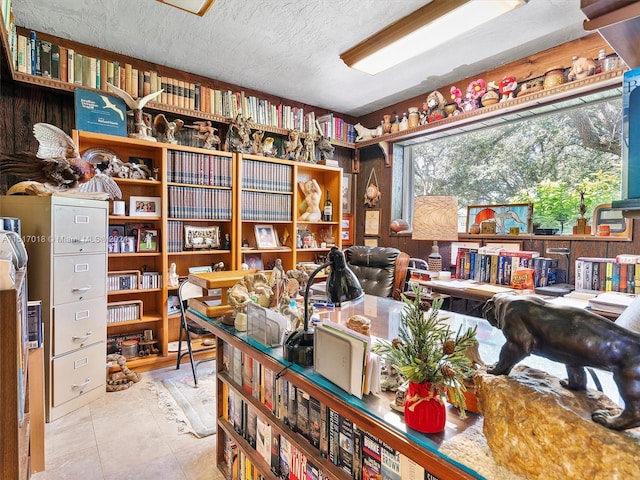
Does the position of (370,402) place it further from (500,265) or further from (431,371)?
(500,265)

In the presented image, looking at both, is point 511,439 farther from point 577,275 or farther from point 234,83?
point 234,83

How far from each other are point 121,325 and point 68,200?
1.24 metres

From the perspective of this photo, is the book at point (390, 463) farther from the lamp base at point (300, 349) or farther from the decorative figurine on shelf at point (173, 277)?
the decorative figurine on shelf at point (173, 277)

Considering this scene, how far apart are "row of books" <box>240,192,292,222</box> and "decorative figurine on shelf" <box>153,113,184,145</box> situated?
0.81 m

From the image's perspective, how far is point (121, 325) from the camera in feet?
9.98

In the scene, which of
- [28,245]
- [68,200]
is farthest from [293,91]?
[28,245]

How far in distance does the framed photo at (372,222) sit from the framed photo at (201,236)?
1.80m

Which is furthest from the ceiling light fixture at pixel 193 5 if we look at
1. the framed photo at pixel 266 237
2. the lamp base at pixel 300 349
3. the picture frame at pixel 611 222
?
the picture frame at pixel 611 222

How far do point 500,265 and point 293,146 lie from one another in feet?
7.62

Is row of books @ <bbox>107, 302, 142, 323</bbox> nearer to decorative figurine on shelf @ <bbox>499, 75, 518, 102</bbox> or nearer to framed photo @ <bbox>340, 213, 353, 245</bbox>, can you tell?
framed photo @ <bbox>340, 213, 353, 245</bbox>

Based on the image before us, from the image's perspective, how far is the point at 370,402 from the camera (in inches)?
36.0

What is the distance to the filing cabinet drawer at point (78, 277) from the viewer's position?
90.7 inches

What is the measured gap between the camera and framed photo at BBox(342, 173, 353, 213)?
4430 millimetres

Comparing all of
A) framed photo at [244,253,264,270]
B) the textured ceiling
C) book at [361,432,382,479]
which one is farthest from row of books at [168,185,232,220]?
book at [361,432,382,479]
